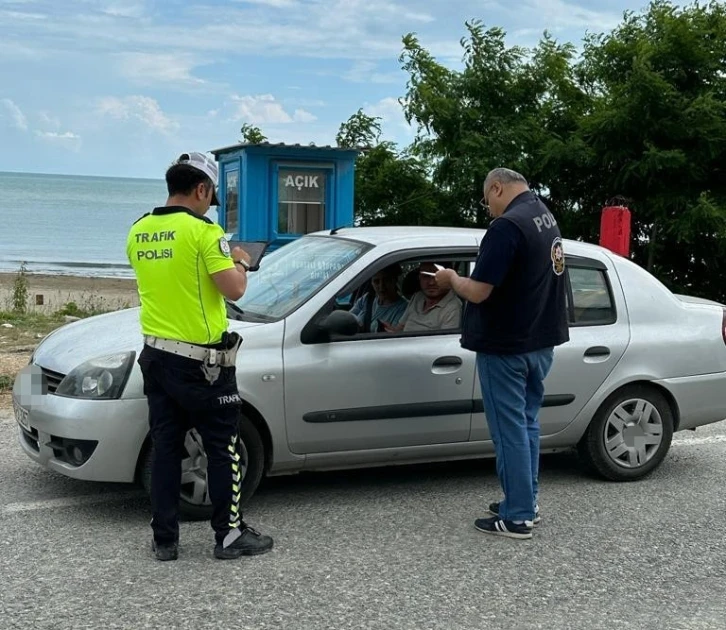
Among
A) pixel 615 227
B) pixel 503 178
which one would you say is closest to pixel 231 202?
pixel 615 227

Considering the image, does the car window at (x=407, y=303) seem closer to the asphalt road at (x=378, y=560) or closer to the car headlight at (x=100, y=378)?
the asphalt road at (x=378, y=560)

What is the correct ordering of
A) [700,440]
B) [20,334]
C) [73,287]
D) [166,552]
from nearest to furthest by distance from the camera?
[166,552] < [700,440] < [20,334] < [73,287]

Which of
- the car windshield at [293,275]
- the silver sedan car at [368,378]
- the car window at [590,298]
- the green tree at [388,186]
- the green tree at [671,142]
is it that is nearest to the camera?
the silver sedan car at [368,378]

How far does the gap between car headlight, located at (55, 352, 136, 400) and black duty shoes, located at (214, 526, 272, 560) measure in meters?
0.92

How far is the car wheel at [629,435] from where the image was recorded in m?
5.73

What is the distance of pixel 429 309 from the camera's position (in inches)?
217


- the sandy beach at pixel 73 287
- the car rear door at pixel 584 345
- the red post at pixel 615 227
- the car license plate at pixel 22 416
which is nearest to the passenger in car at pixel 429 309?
the car rear door at pixel 584 345

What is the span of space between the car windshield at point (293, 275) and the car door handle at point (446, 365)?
734 millimetres

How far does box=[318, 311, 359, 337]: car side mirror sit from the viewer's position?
4969mm

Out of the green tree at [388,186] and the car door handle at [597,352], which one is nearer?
the car door handle at [597,352]

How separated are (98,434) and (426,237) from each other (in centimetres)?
213

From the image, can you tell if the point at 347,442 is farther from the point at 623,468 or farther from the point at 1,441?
the point at 1,441

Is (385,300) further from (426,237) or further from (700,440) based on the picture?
(700,440)

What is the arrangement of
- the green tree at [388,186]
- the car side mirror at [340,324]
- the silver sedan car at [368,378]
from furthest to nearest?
1. the green tree at [388,186]
2. the car side mirror at [340,324]
3. the silver sedan car at [368,378]
